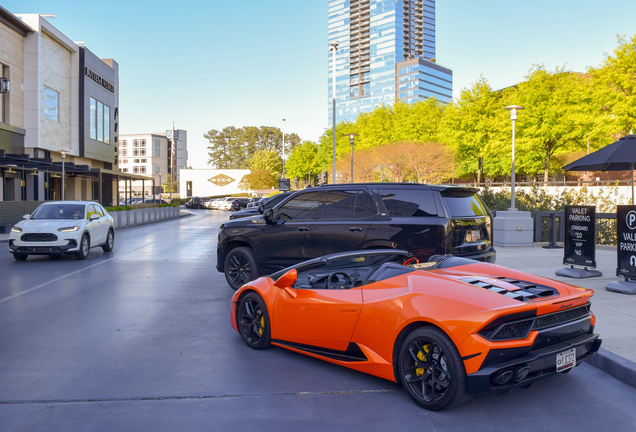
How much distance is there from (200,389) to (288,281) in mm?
1337

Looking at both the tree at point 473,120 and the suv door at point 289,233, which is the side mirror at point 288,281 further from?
the tree at point 473,120

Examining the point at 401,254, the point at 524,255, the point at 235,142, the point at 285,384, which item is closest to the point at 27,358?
the point at 285,384

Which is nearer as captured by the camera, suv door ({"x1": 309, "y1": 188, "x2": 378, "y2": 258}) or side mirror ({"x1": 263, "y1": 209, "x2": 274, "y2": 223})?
suv door ({"x1": 309, "y1": 188, "x2": 378, "y2": 258})

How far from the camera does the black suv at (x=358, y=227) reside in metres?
7.87

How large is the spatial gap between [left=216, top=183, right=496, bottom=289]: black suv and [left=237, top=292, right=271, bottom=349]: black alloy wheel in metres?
2.68

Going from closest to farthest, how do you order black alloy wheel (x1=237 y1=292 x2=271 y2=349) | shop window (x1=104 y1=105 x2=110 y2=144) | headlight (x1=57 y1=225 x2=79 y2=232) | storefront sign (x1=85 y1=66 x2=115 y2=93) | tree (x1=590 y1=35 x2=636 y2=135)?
1. black alloy wheel (x1=237 y1=292 x2=271 y2=349)
2. headlight (x1=57 y1=225 x2=79 y2=232)
3. tree (x1=590 y1=35 x2=636 y2=135)
4. storefront sign (x1=85 y1=66 x2=115 y2=93)
5. shop window (x1=104 y1=105 x2=110 y2=144)

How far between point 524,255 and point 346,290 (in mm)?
10390

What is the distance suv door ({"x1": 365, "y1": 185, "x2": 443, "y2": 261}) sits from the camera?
7.79 metres

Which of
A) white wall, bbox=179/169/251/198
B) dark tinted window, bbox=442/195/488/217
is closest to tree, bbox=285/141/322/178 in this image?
white wall, bbox=179/169/251/198

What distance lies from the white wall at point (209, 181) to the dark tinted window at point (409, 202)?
305ft

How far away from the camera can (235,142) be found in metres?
142

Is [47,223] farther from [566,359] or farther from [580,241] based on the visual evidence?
[566,359]

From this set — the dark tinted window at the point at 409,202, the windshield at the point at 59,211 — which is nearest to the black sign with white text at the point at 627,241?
the dark tinted window at the point at 409,202

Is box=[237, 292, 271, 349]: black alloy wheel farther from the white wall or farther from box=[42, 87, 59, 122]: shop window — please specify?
the white wall
